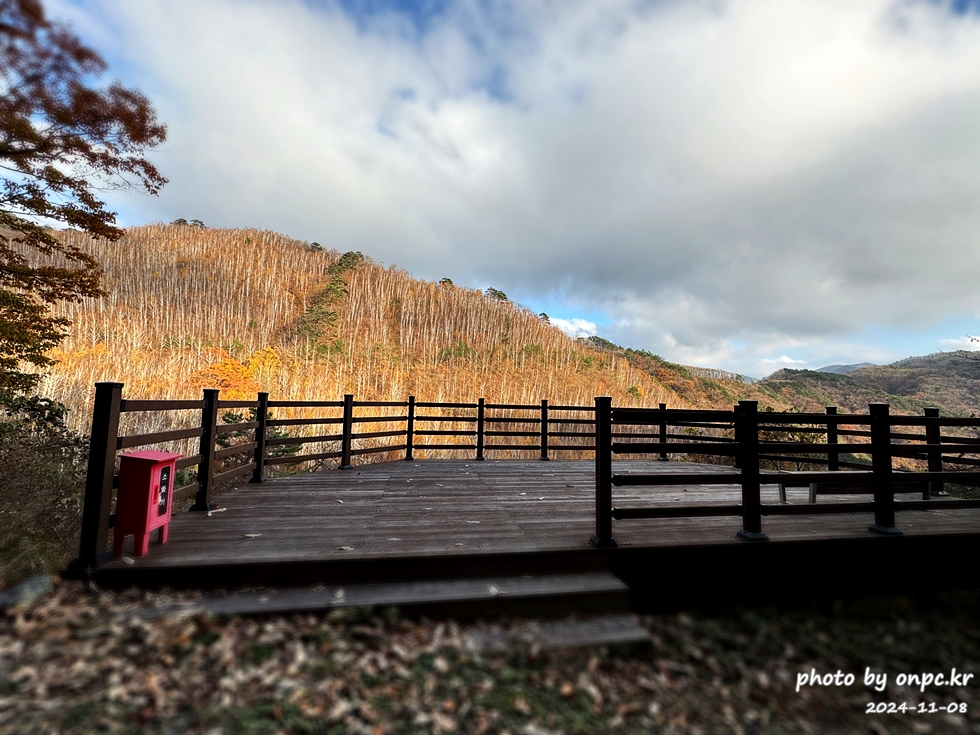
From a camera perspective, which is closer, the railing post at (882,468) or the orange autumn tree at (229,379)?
the railing post at (882,468)

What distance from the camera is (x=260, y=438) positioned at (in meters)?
5.68

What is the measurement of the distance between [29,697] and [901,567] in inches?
229

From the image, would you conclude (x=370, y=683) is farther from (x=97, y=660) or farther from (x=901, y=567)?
(x=901, y=567)

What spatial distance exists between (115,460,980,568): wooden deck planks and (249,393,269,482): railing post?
0.33 meters

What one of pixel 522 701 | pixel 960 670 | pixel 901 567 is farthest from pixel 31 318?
pixel 901 567

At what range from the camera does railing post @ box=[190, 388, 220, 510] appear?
161 inches

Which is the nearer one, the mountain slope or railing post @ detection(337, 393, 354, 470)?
railing post @ detection(337, 393, 354, 470)

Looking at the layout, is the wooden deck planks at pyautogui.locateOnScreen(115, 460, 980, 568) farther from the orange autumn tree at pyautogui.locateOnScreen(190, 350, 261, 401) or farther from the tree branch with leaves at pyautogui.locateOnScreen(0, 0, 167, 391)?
the orange autumn tree at pyautogui.locateOnScreen(190, 350, 261, 401)

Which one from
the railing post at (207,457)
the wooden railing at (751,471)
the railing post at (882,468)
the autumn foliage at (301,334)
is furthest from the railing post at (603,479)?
the autumn foliage at (301,334)

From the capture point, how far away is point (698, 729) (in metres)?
1.83

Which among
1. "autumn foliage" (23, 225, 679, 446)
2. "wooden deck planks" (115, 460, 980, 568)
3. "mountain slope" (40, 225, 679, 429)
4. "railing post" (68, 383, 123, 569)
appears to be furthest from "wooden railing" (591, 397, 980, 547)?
"mountain slope" (40, 225, 679, 429)

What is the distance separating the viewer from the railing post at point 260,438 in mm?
5535

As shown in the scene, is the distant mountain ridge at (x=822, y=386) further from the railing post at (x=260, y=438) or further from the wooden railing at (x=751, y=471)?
the railing post at (x=260, y=438)

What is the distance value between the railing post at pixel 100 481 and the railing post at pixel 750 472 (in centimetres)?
465
